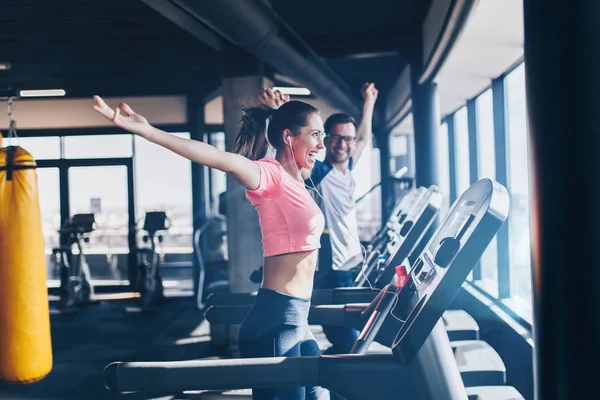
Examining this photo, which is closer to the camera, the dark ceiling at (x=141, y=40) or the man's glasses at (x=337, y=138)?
the man's glasses at (x=337, y=138)

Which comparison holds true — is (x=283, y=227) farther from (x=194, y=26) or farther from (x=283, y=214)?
(x=194, y=26)

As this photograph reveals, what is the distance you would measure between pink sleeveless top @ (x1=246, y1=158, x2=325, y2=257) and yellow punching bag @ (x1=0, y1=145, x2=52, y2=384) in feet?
8.47

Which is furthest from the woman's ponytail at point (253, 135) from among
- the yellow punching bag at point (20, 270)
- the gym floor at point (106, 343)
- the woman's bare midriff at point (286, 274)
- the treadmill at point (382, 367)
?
the gym floor at point (106, 343)

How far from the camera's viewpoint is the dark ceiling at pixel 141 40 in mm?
4207

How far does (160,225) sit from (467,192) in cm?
601

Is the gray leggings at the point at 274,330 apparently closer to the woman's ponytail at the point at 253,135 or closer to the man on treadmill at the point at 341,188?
the woman's ponytail at the point at 253,135

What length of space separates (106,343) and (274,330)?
448 centimetres

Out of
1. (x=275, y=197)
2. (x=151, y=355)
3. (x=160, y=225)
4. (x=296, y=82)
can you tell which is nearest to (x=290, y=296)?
(x=275, y=197)

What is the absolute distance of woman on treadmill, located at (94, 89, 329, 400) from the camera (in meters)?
1.46

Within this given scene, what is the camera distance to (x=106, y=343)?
541 centimetres

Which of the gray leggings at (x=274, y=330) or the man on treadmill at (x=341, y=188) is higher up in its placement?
the man on treadmill at (x=341, y=188)

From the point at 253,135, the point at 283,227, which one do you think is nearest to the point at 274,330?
the point at 283,227

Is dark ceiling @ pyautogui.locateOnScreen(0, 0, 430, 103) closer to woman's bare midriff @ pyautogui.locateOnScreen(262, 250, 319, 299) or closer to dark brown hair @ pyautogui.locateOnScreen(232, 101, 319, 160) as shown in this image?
dark brown hair @ pyautogui.locateOnScreen(232, 101, 319, 160)

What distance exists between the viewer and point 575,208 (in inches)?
49.3
